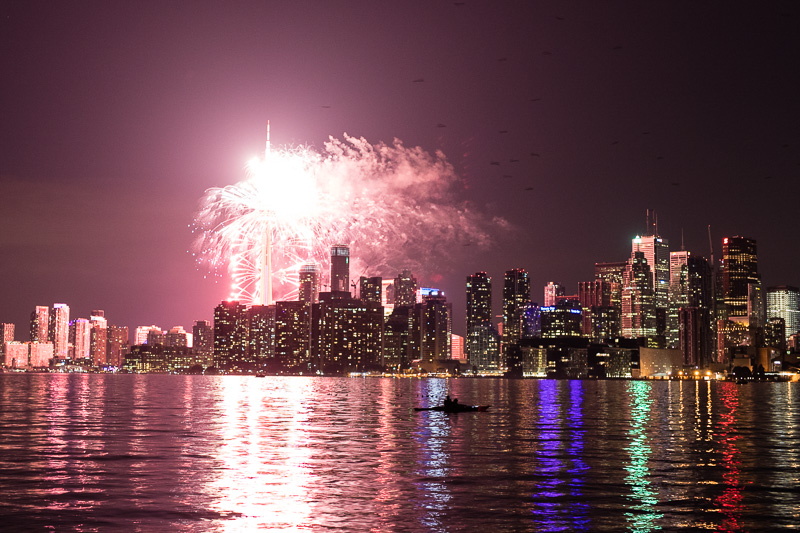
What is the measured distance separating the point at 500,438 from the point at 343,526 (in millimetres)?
37753

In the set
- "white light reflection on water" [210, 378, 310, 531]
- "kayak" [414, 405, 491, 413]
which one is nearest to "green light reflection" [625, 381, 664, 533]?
"white light reflection on water" [210, 378, 310, 531]

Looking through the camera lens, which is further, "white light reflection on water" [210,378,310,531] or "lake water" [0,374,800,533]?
"lake water" [0,374,800,533]

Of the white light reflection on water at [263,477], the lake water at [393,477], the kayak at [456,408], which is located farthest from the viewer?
the kayak at [456,408]

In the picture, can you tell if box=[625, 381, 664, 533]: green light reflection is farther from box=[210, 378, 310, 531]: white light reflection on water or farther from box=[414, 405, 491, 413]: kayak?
box=[414, 405, 491, 413]: kayak

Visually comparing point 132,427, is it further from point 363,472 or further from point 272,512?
point 272,512

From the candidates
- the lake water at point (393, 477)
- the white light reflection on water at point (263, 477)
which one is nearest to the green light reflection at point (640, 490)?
the lake water at point (393, 477)

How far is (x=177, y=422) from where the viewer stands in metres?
81.8

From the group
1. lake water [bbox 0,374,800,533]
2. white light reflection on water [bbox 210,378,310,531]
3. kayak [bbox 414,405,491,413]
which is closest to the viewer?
white light reflection on water [bbox 210,378,310,531]

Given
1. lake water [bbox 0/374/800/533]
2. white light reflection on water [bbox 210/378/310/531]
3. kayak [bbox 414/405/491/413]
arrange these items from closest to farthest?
white light reflection on water [bbox 210/378/310/531] < lake water [bbox 0/374/800/533] < kayak [bbox 414/405/491/413]

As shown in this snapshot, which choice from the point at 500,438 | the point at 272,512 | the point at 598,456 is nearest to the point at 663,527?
the point at 272,512

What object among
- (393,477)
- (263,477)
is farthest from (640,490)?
(263,477)

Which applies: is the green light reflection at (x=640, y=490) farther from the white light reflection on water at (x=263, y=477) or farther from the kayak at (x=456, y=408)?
the kayak at (x=456, y=408)

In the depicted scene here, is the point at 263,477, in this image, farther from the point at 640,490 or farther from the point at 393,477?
the point at 640,490

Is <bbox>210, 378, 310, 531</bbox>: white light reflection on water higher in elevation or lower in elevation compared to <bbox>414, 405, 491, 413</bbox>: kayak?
higher
